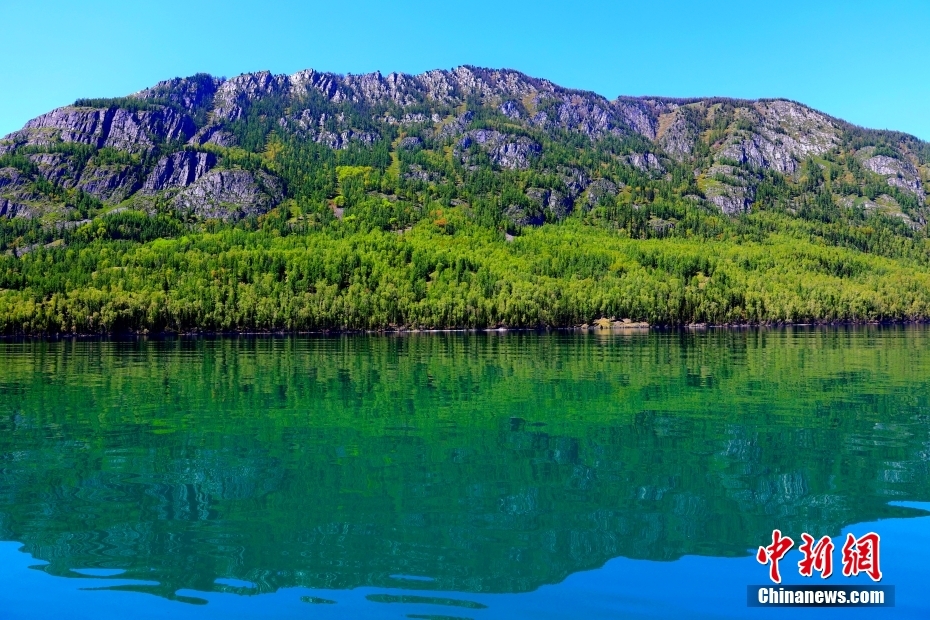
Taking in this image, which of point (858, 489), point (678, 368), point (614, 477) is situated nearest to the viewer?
point (858, 489)

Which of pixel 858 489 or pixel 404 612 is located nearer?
pixel 404 612

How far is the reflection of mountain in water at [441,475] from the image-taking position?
61.4 feet

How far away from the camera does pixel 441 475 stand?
1053 inches

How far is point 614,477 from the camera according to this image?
85.8 ft

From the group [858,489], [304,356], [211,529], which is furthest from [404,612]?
[304,356]

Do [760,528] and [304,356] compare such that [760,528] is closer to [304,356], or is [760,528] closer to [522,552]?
[522,552]

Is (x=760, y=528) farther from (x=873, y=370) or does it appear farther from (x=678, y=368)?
(x=873, y=370)

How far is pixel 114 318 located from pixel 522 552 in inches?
8159

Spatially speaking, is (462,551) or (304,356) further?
(304,356)

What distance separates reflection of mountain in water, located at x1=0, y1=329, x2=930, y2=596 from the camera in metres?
18.7

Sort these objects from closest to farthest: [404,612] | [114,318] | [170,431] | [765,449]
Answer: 1. [404,612]
2. [765,449]
3. [170,431]
4. [114,318]

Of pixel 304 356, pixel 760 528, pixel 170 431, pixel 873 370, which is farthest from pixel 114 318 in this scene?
pixel 760 528

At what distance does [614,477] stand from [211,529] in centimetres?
1566

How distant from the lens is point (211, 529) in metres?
20.8
